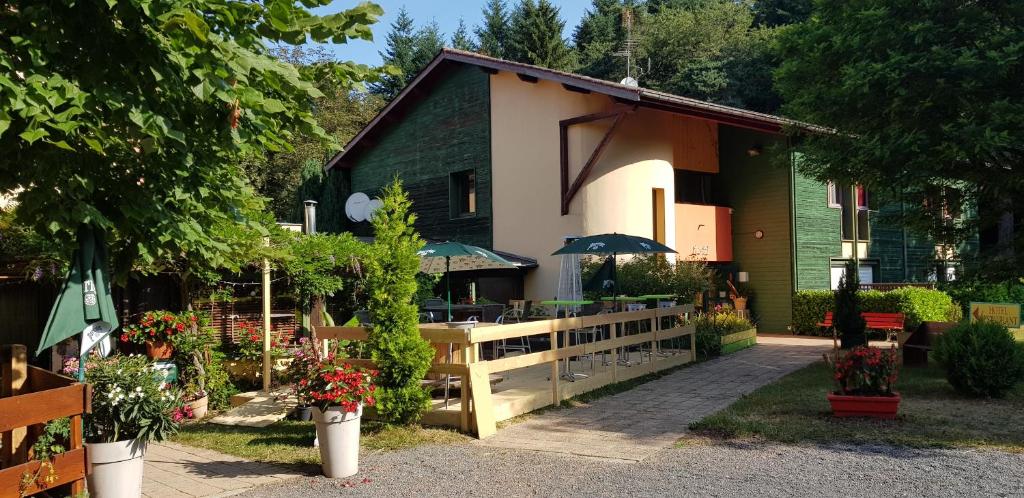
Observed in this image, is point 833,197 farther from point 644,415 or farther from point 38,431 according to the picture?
point 38,431

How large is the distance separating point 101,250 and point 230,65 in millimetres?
2032

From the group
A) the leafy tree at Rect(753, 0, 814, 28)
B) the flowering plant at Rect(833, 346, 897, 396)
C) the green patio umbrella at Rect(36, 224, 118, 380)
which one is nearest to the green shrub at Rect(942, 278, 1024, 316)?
the flowering plant at Rect(833, 346, 897, 396)

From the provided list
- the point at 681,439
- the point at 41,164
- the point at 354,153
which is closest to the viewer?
the point at 41,164

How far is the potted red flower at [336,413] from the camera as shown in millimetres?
6320

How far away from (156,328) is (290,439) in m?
3.08


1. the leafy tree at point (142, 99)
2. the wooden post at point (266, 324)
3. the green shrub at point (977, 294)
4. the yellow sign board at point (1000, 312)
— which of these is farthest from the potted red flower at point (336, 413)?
the green shrub at point (977, 294)

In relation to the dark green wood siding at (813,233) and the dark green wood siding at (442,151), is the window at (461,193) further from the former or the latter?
the dark green wood siding at (813,233)

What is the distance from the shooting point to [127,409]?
5414 mm

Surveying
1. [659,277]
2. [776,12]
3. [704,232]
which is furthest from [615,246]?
[776,12]

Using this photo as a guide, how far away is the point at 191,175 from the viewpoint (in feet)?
17.9

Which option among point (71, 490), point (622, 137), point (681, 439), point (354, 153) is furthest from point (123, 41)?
point (354, 153)

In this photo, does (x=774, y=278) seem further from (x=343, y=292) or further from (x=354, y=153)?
(x=354, y=153)

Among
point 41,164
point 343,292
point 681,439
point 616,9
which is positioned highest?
point 616,9

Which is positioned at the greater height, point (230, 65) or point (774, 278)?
point (230, 65)
